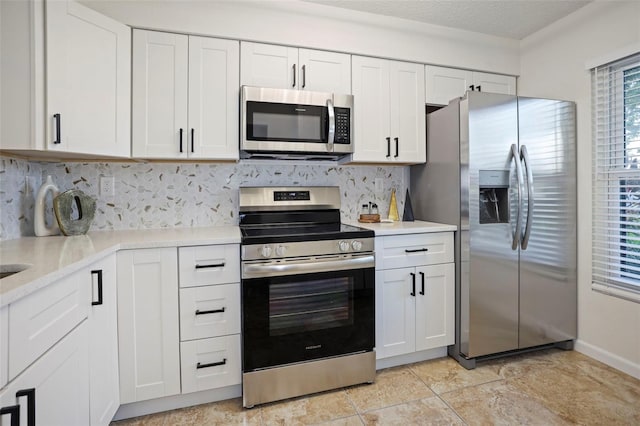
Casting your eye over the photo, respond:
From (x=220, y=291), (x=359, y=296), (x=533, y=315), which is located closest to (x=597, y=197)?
(x=533, y=315)

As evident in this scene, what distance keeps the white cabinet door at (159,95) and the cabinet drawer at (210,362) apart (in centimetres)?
110

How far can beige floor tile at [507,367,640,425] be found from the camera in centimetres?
172

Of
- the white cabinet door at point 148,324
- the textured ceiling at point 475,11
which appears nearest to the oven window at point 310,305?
the white cabinet door at point 148,324

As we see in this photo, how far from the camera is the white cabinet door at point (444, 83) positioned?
2.56 metres

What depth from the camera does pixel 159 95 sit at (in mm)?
1994

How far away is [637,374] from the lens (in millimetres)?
2062

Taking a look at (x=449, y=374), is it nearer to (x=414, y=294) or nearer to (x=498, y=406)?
(x=498, y=406)

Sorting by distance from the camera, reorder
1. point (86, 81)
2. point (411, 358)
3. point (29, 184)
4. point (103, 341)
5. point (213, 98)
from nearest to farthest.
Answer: point (103, 341) → point (86, 81) → point (29, 184) → point (213, 98) → point (411, 358)

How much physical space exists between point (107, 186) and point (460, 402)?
2.50m

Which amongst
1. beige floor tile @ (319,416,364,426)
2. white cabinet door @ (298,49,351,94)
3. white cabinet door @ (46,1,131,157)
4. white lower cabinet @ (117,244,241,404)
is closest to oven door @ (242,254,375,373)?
white lower cabinet @ (117,244,241,404)

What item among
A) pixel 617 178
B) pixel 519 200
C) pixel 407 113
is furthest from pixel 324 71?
pixel 617 178

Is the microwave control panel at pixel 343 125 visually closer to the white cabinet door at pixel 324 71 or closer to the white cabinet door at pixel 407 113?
the white cabinet door at pixel 324 71

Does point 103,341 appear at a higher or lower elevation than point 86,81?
lower

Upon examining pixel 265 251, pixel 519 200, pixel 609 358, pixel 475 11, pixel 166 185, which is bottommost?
pixel 609 358
